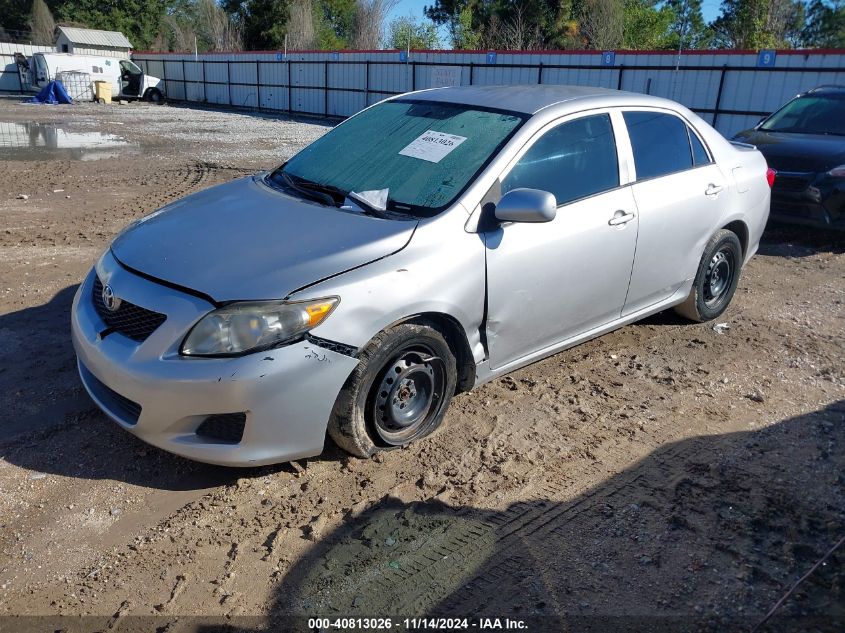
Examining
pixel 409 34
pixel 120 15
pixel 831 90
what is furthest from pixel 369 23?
pixel 831 90

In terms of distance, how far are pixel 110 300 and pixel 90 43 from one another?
44.3 m

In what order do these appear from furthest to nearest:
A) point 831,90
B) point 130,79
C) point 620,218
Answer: point 130,79 → point 831,90 → point 620,218

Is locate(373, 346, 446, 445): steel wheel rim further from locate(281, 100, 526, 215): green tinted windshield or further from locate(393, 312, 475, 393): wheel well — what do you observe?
locate(281, 100, 526, 215): green tinted windshield

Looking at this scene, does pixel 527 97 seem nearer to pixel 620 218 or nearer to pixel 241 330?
pixel 620 218

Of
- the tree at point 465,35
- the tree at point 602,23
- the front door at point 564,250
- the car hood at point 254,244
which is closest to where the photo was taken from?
the car hood at point 254,244

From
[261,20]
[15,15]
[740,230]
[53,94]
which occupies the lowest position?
[53,94]

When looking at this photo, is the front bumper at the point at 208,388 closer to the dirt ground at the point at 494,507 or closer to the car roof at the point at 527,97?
the dirt ground at the point at 494,507

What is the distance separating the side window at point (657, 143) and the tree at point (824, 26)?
50546 mm

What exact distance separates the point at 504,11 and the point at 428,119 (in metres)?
42.1

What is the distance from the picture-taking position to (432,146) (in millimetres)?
4059

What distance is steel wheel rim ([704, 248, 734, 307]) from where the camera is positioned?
5383 millimetres

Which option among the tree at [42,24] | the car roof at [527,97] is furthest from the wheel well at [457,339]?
the tree at [42,24]

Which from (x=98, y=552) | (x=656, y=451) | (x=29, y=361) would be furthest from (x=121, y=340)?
(x=656, y=451)

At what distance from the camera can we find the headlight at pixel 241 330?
301cm
